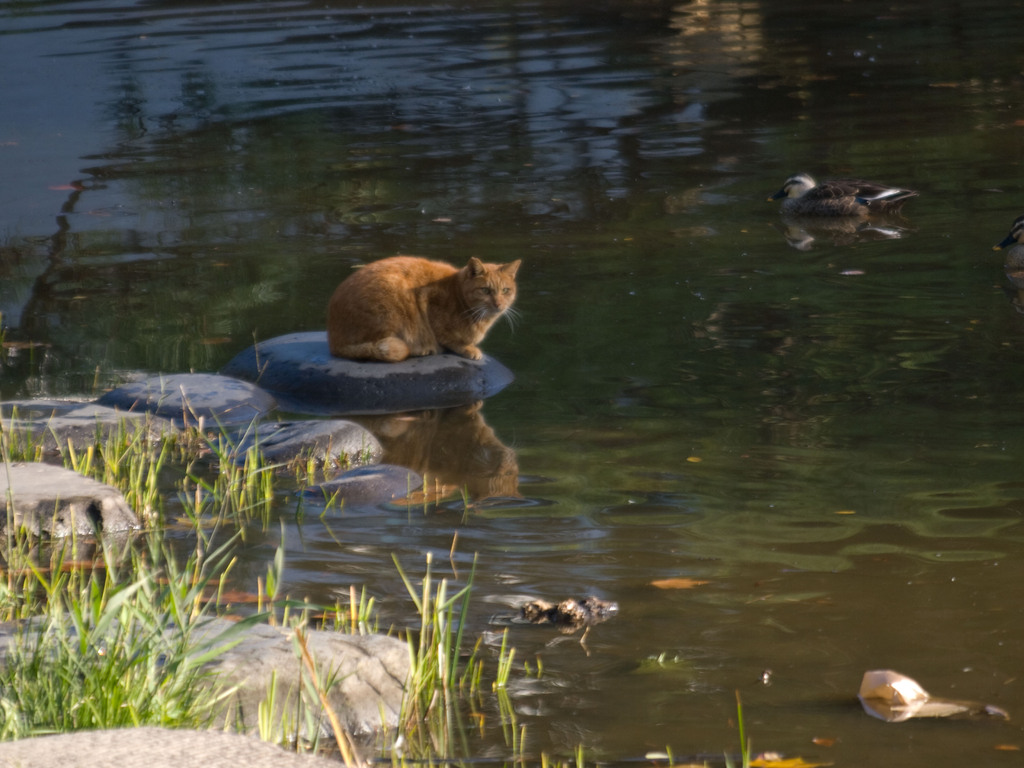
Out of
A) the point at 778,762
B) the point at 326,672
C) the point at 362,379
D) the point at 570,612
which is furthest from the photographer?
the point at 362,379

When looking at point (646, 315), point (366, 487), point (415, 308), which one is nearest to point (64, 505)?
point (366, 487)

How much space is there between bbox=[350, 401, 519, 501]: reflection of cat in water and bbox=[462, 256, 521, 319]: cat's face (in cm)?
68

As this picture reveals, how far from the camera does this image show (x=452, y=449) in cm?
730

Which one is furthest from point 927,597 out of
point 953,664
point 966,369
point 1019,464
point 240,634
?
point 966,369

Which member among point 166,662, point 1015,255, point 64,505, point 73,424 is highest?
point 166,662

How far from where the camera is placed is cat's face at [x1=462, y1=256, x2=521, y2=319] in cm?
834

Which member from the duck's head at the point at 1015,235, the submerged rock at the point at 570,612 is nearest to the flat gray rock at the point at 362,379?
the submerged rock at the point at 570,612

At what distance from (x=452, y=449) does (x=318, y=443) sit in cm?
73

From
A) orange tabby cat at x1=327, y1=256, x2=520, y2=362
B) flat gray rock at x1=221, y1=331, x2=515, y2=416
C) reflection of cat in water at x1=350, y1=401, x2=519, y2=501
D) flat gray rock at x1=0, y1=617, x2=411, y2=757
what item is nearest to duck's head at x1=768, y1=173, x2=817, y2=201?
orange tabby cat at x1=327, y1=256, x2=520, y2=362

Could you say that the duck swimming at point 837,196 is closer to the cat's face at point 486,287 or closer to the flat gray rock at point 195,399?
the cat's face at point 486,287

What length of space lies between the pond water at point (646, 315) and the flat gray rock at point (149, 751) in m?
1.05

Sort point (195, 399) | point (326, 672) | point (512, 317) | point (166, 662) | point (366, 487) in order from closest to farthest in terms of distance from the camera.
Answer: point (166, 662), point (326, 672), point (366, 487), point (195, 399), point (512, 317)

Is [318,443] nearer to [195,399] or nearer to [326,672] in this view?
[195,399]

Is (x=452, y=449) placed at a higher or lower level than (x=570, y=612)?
lower
